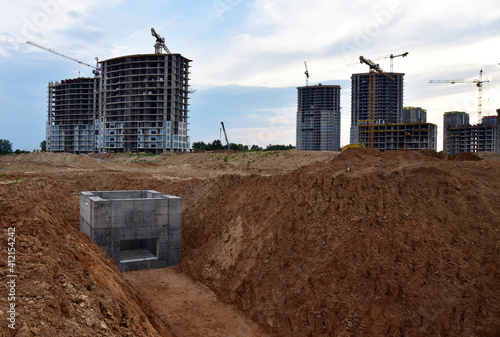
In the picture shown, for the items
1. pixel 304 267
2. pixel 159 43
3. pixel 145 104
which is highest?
pixel 159 43

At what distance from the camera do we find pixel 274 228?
42.6 ft

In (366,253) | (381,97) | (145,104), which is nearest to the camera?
(366,253)

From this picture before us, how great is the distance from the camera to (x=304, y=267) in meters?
11.0

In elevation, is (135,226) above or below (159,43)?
below

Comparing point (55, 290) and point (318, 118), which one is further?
point (318, 118)

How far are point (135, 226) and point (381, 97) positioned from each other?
99016 millimetres

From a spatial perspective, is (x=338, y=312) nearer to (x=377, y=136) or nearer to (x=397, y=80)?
(x=377, y=136)

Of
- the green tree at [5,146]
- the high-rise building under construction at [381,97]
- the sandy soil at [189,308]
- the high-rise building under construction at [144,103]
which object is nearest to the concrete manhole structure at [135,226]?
the sandy soil at [189,308]

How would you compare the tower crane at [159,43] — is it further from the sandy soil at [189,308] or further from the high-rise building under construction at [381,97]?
the sandy soil at [189,308]

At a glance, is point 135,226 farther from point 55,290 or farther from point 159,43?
point 159,43

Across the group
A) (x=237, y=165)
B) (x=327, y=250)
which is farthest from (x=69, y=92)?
(x=327, y=250)

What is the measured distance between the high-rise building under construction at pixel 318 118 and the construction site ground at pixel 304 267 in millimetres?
89203

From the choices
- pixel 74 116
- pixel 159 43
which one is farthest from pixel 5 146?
pixel 159 43

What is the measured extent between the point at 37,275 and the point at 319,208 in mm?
9344
